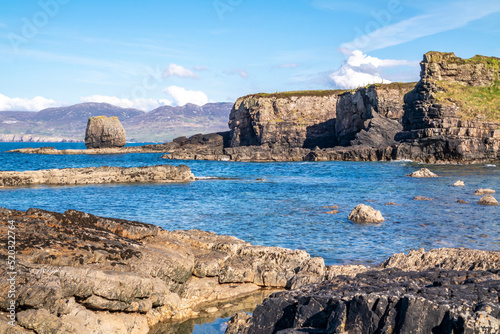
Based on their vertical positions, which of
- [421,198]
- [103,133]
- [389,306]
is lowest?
[421,198]

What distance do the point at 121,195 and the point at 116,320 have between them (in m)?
24.5

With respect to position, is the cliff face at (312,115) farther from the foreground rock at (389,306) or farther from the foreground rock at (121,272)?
the foreground rock at (389,306)

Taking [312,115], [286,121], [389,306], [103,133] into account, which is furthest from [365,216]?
[103,133]

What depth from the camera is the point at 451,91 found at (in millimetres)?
72875

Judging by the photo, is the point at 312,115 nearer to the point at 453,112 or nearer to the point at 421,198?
the point at 453,112

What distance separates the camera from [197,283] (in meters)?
10.8

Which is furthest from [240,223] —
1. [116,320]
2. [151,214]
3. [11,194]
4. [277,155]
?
[277,155]

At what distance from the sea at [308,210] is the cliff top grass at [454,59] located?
4203 cm

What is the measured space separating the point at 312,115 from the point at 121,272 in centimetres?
10797

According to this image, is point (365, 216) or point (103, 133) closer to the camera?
A: point (365, 216)

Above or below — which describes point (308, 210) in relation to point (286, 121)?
below

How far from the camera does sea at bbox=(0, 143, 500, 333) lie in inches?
647

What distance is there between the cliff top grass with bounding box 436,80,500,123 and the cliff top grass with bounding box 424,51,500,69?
473cm

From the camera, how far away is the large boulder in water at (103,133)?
412 feet
